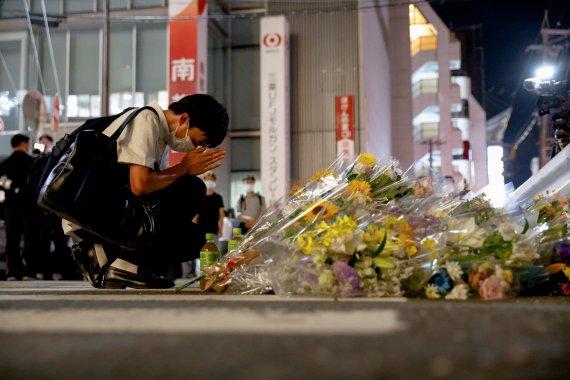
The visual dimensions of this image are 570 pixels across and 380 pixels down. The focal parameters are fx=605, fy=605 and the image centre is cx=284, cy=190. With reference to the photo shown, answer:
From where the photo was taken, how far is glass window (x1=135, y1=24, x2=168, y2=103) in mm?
15453

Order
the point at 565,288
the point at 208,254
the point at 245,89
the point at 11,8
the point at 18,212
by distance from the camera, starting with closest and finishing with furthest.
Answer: the point at 565,288, the point at 208,254, the point at 18,212, the point at 11,8, the point at 245,89

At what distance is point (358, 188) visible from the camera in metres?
2.92

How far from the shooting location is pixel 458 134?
38.2 m

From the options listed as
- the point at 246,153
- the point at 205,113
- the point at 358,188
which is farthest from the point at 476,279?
the point at 246,153

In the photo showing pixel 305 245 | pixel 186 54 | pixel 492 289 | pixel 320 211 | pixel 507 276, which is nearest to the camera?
pixel 492 289

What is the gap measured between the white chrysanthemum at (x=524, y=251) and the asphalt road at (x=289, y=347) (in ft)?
2.97

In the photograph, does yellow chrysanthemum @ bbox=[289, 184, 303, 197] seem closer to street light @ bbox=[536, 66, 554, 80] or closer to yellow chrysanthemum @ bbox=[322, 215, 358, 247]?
yellow chrysanthemum @ bbox=[322, 215, 358, 247]

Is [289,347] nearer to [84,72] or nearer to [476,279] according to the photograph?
[476,279]

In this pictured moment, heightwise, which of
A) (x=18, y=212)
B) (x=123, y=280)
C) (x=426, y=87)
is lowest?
(x=123, y=280)

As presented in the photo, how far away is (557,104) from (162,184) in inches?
188

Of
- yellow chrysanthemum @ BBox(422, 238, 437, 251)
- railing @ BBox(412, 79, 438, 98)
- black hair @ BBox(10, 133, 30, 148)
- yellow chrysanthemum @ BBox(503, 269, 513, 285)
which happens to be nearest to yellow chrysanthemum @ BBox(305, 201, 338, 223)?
yellow chrysanthemum @ BBox(422, 238, 437, 251)

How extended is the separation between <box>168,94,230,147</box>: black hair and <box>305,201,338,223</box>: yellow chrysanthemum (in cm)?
84

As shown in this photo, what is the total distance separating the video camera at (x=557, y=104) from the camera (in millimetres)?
6113

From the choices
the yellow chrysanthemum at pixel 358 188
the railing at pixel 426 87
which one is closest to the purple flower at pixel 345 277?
the yellow chrysanthemum at pixel 358 188
